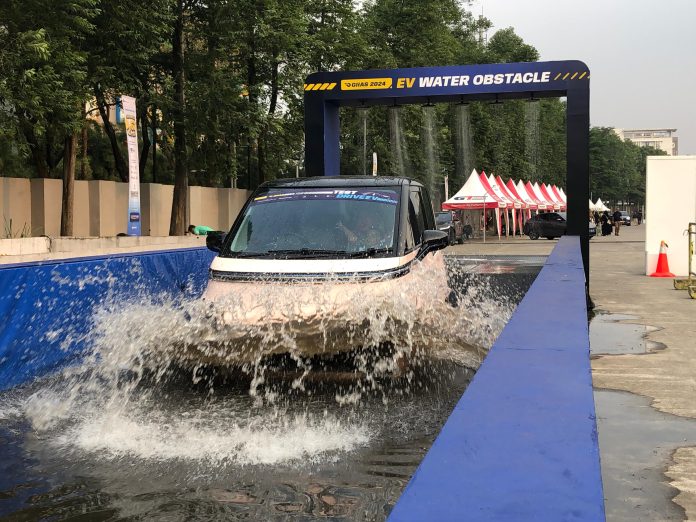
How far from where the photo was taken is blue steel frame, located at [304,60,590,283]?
1434 centimetres

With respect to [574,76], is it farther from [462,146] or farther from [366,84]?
[462,146]

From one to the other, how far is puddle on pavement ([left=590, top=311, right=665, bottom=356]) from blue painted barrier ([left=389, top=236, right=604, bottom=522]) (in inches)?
247

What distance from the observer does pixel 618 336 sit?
35.6ft

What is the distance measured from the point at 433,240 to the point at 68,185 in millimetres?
22725

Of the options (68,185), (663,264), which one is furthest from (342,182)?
(68,185)

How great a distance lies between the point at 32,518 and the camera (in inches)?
161

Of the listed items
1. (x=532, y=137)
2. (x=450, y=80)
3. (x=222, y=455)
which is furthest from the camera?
(x=532, y=137)

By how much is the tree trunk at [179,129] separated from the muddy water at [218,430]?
925 inches

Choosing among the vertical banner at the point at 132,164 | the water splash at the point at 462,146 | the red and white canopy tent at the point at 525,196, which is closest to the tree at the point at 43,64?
the vertical banner at the point at 132,164

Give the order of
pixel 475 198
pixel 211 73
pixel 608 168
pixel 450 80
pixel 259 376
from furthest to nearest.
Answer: pixel 608 168 → pixel 475 198 → pixel 211 73 → pixel 450 80 → pixel 259 376

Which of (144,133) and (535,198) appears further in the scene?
(535,198)

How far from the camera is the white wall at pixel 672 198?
19688 mm

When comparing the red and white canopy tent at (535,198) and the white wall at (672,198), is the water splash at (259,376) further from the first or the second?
the red and white canopy tent at (535,198)

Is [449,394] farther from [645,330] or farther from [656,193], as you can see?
[656,193]
